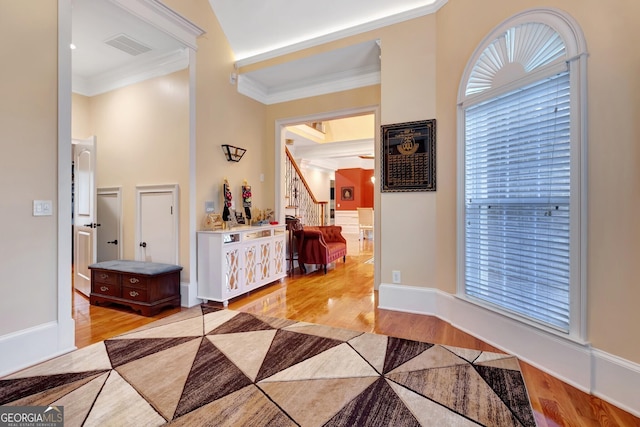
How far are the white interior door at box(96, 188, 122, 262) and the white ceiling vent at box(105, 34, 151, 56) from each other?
172cm

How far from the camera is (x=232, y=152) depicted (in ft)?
13.5

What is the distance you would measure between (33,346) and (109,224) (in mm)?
2314

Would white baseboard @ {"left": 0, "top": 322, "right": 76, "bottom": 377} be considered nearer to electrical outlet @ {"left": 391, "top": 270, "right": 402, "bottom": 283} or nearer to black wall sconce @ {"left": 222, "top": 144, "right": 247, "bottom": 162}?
→ black wall sconce @ {"left": 222, "top": 144, "right": 247, "bottom": 162}

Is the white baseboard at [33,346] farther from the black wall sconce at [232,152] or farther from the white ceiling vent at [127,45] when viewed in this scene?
the white ceiling vent at [127,45]

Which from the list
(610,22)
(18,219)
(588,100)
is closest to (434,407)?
(588,100)

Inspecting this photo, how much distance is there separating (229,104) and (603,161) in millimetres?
3880

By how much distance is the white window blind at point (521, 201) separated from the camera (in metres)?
2.11

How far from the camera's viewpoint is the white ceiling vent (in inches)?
132

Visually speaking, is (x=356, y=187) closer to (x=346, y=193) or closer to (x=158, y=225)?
(x=346, y=193)

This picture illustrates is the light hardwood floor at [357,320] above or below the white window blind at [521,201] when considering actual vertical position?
below

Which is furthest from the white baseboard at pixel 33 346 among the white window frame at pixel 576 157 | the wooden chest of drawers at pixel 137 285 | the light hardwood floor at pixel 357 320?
the white window frame at pixel 576 157

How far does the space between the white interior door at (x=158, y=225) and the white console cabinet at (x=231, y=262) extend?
0.36m

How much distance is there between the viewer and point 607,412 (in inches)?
68.1

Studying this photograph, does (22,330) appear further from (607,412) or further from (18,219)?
(607,412)
